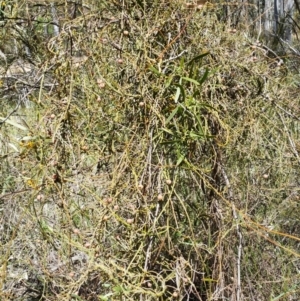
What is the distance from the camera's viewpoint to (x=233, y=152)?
73.5 inches

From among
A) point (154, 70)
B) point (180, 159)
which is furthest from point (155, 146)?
point (154, 70)

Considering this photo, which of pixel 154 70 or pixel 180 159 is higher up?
pixel 154 70

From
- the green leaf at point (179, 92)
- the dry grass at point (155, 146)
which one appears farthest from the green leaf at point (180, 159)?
the green leaf at point (179, 92)

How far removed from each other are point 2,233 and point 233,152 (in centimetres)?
109

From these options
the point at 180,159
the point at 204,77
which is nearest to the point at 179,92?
the point at 204,77

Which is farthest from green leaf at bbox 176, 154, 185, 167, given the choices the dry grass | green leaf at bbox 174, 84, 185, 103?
green leaf at bbox 174, 84, 185, 103

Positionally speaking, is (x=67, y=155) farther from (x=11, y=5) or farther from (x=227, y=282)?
(x=11, y=5)

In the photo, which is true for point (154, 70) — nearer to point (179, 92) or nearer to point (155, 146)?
point (179, 92)

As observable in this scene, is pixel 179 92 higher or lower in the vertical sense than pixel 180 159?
higher

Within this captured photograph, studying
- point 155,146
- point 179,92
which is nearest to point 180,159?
point 155,146

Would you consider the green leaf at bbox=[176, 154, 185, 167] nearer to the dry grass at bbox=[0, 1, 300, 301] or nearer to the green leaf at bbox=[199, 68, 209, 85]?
the dry grass at bbox=[0, 1, 300, 301]

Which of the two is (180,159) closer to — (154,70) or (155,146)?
(155,146)

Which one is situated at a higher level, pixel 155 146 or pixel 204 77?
pixel 204 77

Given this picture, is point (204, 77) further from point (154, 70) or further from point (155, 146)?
point (155, 146)
